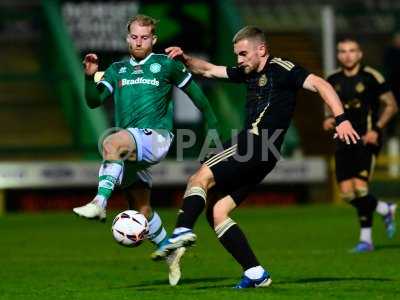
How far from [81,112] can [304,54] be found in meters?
6.43

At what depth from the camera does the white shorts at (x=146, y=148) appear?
1016 cm

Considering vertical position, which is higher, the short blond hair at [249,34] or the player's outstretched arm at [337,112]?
the short blond hair at [249,34]

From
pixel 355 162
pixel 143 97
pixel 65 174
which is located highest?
pixel 143 97

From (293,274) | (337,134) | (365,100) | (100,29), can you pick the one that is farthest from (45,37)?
(337,134)

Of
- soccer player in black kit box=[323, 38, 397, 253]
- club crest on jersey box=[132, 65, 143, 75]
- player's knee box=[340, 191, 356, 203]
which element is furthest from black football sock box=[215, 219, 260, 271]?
player's knee box=[340, 191, 356, 203]

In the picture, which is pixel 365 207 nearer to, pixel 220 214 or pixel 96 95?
pixel 96 95

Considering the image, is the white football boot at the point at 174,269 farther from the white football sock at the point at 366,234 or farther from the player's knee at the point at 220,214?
the white football sock at the point at 366,234

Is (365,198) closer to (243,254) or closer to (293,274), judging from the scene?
(293,274)

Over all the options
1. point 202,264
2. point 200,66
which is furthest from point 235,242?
point 202,264

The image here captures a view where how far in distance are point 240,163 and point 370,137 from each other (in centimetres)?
468

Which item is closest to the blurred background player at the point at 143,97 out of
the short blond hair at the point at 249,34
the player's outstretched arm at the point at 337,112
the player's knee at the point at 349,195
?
the short blond hair at the point at 249,34

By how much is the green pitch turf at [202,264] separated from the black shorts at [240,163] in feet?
2.69

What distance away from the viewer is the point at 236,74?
10078mm

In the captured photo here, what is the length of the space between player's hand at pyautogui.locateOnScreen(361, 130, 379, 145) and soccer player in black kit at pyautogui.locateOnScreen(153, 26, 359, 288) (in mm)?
4319
